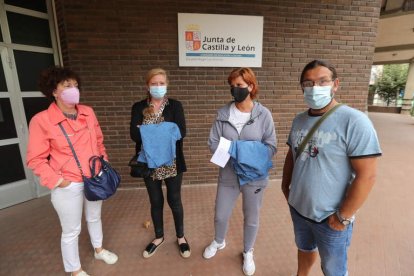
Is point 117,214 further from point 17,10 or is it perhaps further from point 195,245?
point 17,10

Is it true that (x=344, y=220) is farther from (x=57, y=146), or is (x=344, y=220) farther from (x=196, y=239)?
(x=57, y=146)

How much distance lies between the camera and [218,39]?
360 cm

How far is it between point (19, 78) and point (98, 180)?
2601mm

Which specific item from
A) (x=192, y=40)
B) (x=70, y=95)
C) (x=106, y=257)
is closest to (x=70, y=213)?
(x=106, y=257)

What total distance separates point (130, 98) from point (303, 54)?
2852 millimetres

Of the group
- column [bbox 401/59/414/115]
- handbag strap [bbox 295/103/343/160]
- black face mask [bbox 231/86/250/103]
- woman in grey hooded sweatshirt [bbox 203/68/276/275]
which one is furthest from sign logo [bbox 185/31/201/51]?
column [bbox 401/59/414/115]

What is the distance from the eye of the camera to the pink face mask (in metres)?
1.74

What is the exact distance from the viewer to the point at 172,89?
372 cm

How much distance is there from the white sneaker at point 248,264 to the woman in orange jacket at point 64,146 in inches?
57.9

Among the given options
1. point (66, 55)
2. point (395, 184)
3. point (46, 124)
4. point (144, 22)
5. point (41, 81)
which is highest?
point (144, 22)

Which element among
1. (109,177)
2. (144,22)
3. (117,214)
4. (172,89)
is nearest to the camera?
(109,177)

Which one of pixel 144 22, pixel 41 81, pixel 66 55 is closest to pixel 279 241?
pixel 41 81

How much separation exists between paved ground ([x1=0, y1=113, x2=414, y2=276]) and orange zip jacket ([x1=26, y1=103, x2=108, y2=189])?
1.07 metres

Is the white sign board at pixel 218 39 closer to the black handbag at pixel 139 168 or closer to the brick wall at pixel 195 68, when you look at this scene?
the brick wall at pixel 195 68
